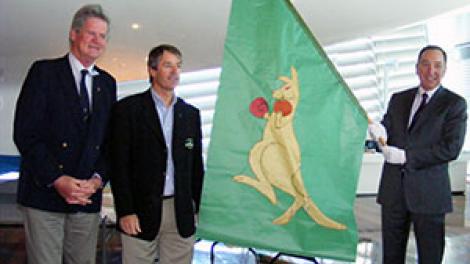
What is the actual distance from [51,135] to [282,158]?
732 millimetres

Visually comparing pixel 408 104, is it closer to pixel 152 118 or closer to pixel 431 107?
pixel 431 107

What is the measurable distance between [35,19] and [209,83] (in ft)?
13.2

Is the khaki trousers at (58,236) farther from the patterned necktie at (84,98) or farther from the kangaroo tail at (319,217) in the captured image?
the kangaroo tail at (319,217)

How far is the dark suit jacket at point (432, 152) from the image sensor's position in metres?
2.05

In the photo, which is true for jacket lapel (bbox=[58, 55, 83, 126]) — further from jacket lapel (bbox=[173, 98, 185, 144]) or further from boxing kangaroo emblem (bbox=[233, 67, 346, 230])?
boxing kangaroo emblem (bbox=[233, 67, 346, 230])

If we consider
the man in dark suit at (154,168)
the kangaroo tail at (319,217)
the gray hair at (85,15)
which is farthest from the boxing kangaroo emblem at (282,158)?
the gray hair at (85,15)

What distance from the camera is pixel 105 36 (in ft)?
5.32

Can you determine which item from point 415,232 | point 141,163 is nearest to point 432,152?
point 415,232

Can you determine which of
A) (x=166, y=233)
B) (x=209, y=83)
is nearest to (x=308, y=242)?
(x=166, y=233)

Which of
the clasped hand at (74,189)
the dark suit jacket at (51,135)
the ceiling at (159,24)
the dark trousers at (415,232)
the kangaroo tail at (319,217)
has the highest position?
the ceiling at (159,24)

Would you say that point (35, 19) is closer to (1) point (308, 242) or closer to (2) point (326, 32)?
(2) point (326, 32)

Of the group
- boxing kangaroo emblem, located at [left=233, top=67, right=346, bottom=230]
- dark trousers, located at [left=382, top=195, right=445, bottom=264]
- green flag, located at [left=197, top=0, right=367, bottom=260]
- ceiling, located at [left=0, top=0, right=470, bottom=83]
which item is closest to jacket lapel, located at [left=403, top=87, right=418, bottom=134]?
dark trousers, located at [left=382, top=195, right=445, bottom=264]

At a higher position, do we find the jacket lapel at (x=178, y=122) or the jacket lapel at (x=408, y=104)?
the jacket lapel at (x=408, y=104)

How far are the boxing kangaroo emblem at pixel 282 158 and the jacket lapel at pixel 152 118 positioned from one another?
Answer: 31cm
